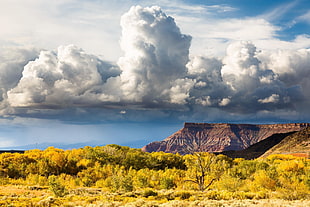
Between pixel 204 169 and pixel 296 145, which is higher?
pixel 296 145

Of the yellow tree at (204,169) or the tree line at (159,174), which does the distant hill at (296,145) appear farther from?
the yellow tree at (204,169)

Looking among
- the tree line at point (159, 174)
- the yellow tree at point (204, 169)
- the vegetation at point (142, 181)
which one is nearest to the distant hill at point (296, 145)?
the tree line at point (159, 174)

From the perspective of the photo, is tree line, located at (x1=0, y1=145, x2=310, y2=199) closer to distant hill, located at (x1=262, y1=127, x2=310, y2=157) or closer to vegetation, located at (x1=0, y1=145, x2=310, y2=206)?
vegetation, located at (x1=0, y1=145, x2=310, y2=206)

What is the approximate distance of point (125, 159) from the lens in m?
79.6

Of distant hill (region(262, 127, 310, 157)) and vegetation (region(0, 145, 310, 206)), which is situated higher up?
distant hill (region(262, 127, 310, 157))

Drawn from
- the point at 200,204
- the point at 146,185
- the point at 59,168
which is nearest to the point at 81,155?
the point at 59,168

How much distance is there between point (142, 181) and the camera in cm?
4634

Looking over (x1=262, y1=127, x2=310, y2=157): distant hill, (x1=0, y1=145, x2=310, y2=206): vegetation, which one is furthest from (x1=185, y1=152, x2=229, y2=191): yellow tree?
(x1=262, y1=127, x2=310, y2=157): distant hill

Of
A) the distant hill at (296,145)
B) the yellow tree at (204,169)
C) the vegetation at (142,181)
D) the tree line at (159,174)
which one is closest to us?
the vegetation at (142,181)

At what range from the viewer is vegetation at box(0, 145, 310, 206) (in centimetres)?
2975

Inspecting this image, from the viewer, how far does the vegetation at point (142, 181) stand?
29750mm

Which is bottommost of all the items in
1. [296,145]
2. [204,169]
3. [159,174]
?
[159,174]

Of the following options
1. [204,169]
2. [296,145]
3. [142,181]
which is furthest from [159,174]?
[296,145]

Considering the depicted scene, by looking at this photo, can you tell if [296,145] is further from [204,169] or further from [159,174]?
[204,169]
